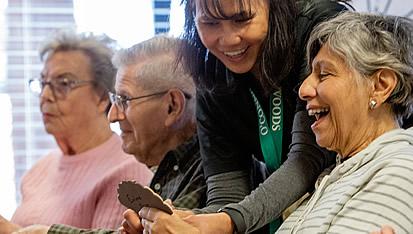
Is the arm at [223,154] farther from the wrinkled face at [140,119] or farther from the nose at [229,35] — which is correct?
the wrinkled face at [140,119]

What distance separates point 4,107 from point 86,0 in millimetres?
531

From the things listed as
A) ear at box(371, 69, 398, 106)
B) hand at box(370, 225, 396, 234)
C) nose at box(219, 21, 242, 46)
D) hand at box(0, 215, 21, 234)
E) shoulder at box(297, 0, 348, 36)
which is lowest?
hand at box(0, 215, 21, 234)

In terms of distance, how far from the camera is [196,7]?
1688 millimetres

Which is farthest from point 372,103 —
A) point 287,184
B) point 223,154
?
point 223,154

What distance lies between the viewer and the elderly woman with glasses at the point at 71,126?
2.50 metres

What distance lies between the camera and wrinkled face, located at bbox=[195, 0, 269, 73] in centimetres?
161

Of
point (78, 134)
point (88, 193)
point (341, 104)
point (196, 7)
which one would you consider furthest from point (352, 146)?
point (78, 134)

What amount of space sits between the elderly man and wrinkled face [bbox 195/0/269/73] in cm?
36

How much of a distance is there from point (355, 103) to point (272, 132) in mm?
254

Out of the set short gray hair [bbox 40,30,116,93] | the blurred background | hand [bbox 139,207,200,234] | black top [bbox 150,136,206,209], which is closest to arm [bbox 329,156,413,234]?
hand [bbox 139,207,200,234]

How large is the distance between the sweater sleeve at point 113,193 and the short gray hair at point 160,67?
0.92 feet

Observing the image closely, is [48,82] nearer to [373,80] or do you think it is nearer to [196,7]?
[196,7]

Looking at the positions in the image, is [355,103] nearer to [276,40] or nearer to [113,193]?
[276,40]

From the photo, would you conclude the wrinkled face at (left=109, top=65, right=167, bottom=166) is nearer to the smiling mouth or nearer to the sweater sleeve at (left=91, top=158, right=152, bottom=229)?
the sweater sleeve at (left=91, top=158, right=152, bottom=229)
